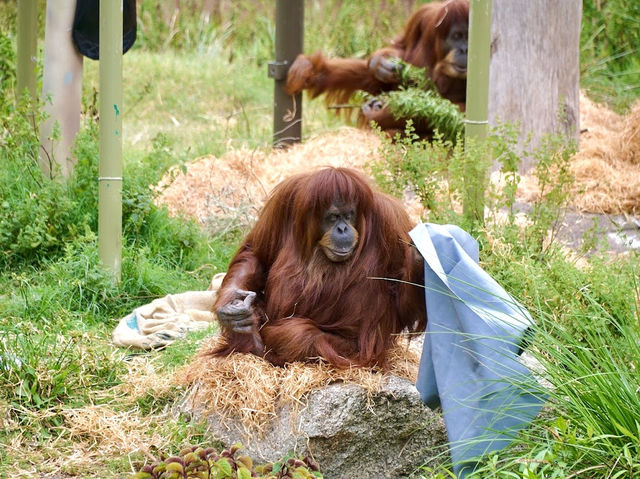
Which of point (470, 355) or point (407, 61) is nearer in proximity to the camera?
point (470, 355)

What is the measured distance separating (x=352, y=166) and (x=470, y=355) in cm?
314

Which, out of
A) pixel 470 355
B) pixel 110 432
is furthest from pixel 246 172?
pixel 470 355

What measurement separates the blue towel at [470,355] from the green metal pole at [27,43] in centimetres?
307

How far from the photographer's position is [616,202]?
5398 mm

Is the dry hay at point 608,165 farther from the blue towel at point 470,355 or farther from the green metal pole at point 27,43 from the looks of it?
the green metal pole at point 27,43

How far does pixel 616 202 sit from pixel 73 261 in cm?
297

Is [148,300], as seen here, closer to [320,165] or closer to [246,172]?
[320,165]

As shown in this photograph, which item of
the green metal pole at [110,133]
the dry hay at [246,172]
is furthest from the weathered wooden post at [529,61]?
the green metal pole at [110,133]

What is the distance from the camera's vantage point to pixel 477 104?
13.8 ft

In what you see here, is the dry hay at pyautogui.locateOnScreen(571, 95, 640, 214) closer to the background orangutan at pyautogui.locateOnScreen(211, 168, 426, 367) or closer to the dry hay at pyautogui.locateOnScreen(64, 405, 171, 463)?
the background orangutan at pyautogui.locateOnScreen(211, 168, 426, 367)

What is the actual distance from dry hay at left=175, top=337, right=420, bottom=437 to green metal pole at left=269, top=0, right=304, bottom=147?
3423 mm

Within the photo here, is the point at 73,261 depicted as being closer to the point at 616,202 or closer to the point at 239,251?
the point at 239,251

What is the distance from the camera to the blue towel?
9.05 ft

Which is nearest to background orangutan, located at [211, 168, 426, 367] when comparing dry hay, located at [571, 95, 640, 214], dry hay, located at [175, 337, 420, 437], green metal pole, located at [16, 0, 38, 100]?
dry hay, located at [175, 337, 420, 437]
